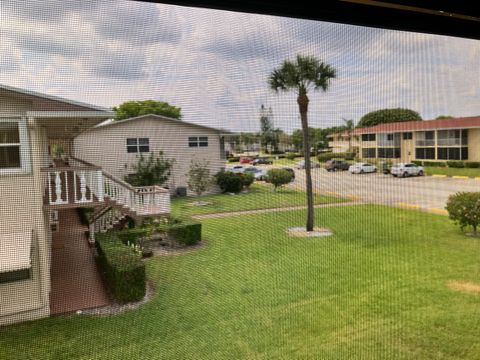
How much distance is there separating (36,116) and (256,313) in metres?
0.92

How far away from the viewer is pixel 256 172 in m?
0.98

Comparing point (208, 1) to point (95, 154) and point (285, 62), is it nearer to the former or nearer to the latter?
point (285, 62)

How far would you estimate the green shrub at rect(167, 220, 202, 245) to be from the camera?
3.76 ft

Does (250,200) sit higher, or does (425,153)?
(425,153)

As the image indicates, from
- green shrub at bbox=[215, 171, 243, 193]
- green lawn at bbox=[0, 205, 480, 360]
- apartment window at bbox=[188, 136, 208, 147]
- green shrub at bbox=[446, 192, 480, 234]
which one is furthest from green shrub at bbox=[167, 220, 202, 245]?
green shrub at bbox=[446, 192, 480, 234]

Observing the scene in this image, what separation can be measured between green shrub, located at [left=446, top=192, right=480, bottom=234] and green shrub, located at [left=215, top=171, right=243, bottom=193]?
1.20 meters

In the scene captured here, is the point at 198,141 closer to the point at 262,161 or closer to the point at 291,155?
the point at 262,161

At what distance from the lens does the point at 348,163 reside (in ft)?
3.67

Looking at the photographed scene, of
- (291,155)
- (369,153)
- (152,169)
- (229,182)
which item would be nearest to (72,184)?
(152,169)

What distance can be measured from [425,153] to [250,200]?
25.5 inches

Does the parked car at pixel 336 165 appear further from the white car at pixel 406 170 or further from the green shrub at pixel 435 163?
the green shrub at pixel 435 163

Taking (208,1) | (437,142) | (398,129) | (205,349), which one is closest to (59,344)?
(205,349)

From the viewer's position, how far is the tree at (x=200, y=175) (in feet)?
2.75

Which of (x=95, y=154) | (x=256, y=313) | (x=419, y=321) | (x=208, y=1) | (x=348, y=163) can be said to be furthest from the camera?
(x=419, y=321)
